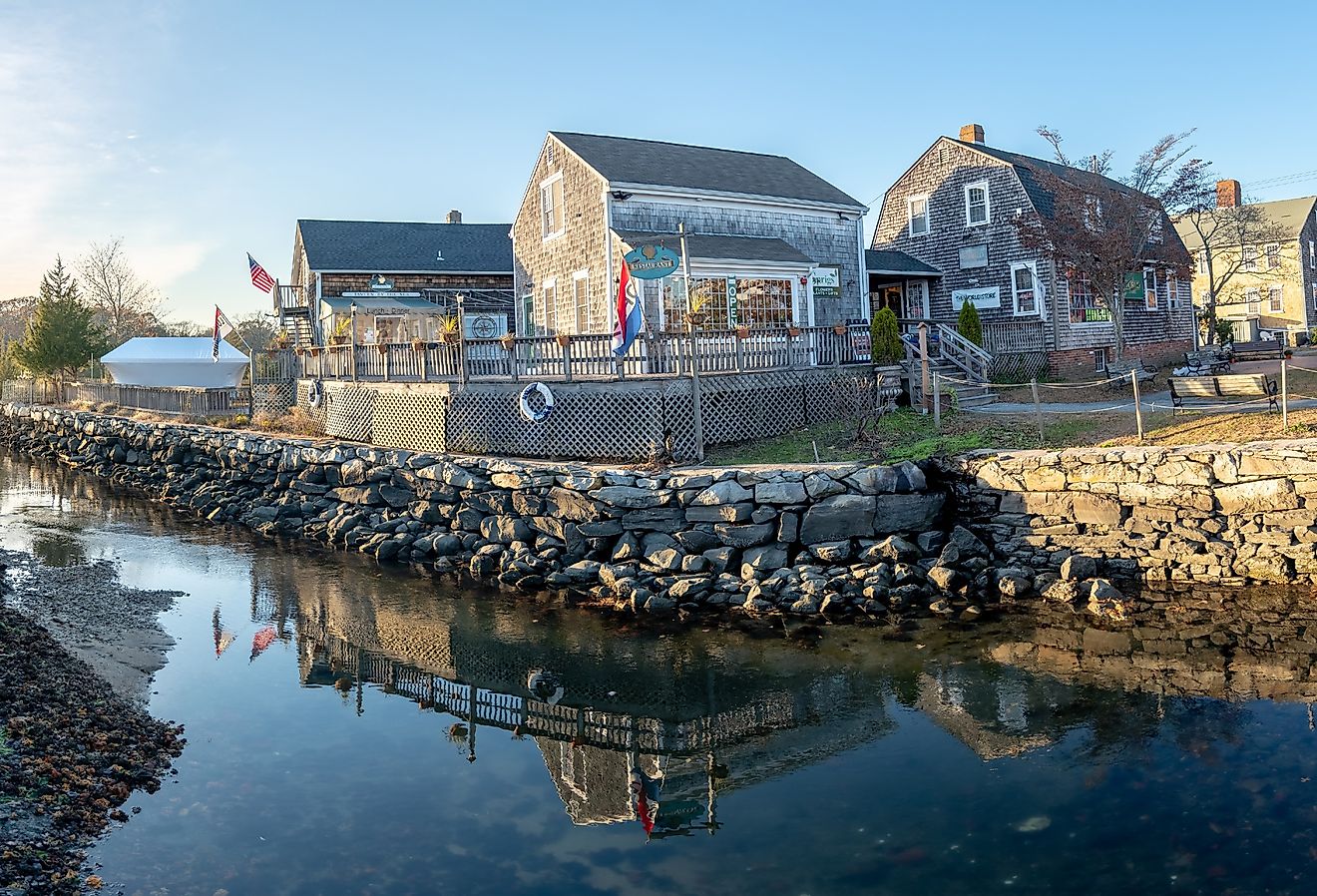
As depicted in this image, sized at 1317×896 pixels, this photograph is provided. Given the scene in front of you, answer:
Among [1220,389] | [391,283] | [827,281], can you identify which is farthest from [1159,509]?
[391,283]

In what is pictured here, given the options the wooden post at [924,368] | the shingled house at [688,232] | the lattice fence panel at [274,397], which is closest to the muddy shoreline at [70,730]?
the shingled house at [688,232]

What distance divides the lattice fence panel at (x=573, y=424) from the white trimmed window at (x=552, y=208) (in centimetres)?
837

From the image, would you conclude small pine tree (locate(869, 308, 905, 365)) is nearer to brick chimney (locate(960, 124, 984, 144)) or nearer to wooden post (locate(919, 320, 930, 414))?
wooden post (locate(919, 320, 930, 414))

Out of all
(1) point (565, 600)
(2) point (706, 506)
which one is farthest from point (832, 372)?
(1) point (565, 600)

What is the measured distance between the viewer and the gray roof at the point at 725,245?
2345 cm

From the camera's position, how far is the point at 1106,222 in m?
26.9

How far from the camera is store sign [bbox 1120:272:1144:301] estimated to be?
32.0 m

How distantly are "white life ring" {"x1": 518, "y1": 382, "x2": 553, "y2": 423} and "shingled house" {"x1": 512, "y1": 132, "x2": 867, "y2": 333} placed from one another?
15.9 feet

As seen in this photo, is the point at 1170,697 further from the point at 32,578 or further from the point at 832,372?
the point at 32,578

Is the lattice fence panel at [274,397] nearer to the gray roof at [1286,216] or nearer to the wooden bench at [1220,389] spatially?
the wooden bench at [1220,389]

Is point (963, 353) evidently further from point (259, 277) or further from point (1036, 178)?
point (259, 277)

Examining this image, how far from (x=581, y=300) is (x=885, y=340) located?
8.39 metres

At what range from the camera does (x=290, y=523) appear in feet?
69.2

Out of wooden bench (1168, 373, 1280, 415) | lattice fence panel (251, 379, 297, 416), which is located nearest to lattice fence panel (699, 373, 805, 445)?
wooden bench (1168, 373, 1280, 415)
